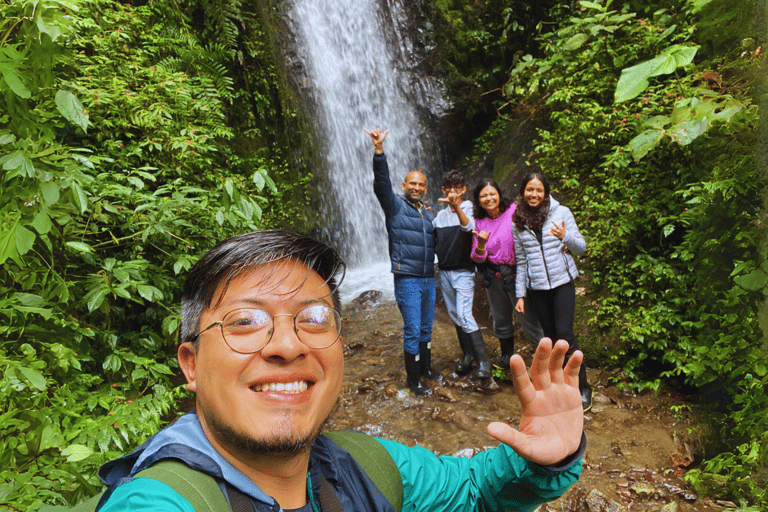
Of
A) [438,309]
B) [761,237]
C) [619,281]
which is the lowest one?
[438,309]

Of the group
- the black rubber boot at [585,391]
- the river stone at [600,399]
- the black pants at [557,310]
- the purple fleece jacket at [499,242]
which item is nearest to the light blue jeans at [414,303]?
the purple fleece jacket at [499,242]

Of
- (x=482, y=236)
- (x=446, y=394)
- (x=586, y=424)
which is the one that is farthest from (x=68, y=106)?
(x=586, y=424)

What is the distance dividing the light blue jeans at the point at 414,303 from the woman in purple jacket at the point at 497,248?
63 cm

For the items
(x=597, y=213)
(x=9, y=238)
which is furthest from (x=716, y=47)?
(x=9, y=238)

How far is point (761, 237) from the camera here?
10.4ft

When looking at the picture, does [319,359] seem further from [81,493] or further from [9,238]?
[9,238]

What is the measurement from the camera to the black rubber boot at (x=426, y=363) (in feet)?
15.8

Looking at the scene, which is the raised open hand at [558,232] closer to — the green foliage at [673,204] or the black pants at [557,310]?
the black pants at [557,310]

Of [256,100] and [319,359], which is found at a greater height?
[256,100]

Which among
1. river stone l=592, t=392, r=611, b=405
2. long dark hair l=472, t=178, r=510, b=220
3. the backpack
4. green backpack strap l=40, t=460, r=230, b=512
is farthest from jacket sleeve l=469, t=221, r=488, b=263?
green backpack strap l=40, t=460, r=230, b=512

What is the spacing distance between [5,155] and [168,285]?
5.33 feet

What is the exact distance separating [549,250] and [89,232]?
143 inches

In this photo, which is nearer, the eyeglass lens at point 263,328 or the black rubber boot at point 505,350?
the eyeglass lens at point 263,328

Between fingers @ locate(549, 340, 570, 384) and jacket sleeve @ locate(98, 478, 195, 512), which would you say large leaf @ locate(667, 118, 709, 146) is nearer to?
fingers @ locate(549, 340, 570, 384)
